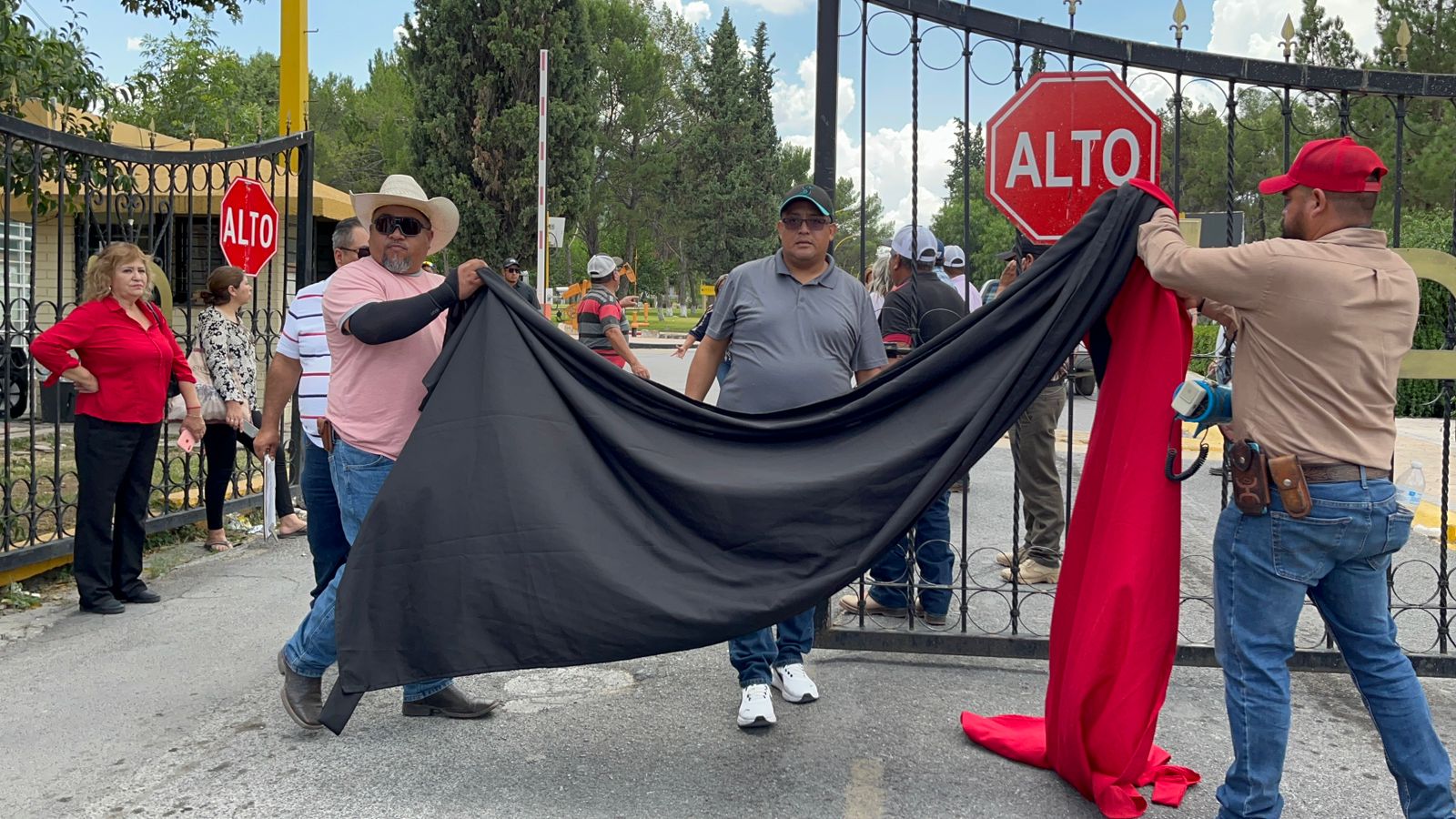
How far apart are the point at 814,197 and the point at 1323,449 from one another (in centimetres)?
228

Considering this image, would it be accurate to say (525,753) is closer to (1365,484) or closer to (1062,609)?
(1062,609)

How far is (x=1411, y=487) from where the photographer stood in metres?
6.75

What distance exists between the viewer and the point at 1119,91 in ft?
17.3

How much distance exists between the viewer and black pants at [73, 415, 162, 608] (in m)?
6.62

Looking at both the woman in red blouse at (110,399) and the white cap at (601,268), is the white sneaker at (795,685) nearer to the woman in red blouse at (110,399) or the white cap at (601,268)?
the woman in red blouse at (110,399)

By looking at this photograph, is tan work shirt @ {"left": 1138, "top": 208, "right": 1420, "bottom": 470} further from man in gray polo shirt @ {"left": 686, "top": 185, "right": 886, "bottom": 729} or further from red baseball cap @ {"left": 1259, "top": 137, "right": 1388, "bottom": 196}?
man in gray polo shirt @ {"left": 686, "top": 185, "right": 886, "bottom": 729}

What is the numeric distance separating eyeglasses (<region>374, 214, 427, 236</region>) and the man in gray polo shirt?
1.27 metres

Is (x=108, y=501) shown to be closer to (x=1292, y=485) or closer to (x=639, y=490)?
(x=639, y=490)

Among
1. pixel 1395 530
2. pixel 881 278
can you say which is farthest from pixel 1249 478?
pixel 881 278

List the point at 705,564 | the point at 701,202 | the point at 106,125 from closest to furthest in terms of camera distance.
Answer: the point at 705,564 → the point at 106,125 → the point at 701,202

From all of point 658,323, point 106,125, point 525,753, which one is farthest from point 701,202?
point 525,753

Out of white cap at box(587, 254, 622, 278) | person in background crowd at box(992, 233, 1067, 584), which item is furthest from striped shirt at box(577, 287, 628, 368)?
person in background crowd at box(992, 233, 1067, 584)

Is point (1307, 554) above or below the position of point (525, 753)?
above

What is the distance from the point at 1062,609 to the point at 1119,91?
2.38m
